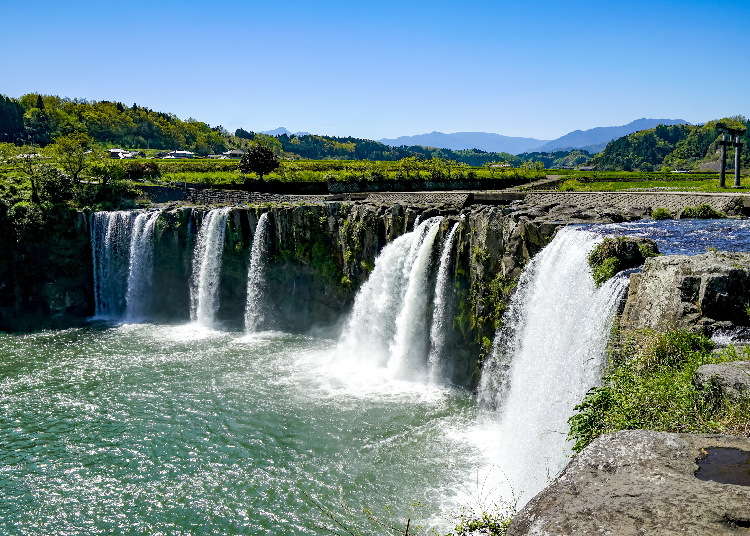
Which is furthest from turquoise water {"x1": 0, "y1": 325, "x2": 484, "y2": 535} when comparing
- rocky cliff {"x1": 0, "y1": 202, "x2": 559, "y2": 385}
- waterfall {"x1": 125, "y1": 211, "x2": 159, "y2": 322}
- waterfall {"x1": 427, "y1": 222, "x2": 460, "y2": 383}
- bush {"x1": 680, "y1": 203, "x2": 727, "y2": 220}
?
bush {"x1": 680, "y1": 203, "x2": 727, "y2": 220}

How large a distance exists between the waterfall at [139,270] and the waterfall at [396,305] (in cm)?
1619

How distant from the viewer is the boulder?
9812 mm

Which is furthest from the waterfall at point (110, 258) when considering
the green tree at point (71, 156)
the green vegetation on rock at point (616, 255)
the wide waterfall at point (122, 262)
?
the green vegetation on rock at point (616, 255)

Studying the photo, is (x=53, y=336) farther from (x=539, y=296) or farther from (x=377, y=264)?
(x=539, y=296)

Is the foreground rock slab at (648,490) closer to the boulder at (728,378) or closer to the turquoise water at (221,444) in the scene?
the boulder at (728,378)

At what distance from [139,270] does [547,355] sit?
3082 cm

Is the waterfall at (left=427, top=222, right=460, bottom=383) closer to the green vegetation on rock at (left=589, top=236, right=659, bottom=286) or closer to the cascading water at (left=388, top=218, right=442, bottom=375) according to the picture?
the cascading water at (left=388, top=218, right=442, bottom=375)

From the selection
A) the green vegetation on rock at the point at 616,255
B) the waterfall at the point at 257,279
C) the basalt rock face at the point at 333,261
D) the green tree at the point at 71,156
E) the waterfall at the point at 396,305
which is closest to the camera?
the green vegetation on rock at the point at 616,255

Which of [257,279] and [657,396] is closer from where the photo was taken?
[657,396]

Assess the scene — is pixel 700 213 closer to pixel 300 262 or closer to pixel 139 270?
pixel 300 262

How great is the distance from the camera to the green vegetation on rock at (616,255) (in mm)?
17172

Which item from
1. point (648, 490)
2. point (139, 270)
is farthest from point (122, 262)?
point (648, 490)

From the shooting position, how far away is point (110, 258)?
1597 inches

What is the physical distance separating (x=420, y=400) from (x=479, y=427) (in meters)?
3.46
